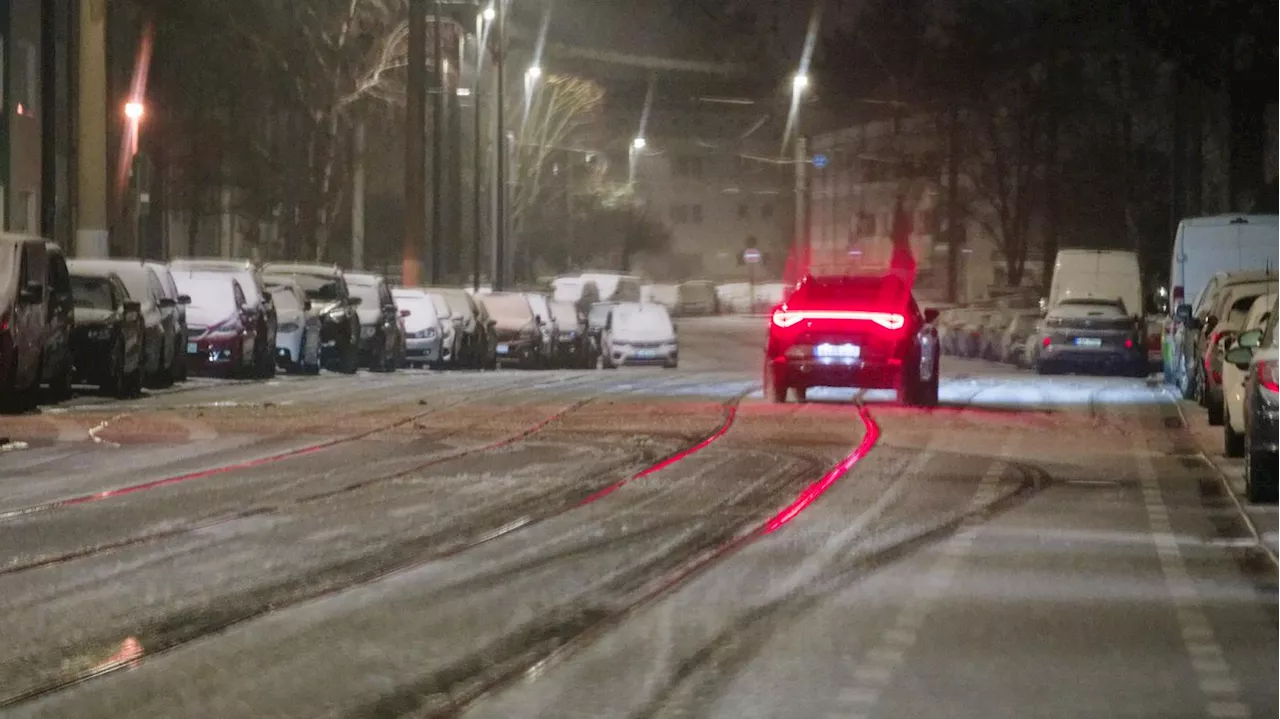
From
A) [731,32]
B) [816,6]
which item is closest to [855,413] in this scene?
[816,6]

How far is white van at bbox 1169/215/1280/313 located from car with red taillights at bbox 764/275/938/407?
11.6 m

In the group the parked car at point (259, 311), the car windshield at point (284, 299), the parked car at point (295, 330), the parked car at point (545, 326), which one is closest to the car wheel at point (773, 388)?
the parked car at point (259, 311)

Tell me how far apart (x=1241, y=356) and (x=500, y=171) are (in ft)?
150

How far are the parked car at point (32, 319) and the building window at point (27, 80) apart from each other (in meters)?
24.1

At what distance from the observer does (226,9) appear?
58.9m

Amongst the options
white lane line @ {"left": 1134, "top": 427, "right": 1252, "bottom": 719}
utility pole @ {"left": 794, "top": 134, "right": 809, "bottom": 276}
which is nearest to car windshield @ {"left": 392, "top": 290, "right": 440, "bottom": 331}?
utility pole @ {"left": 794, "top": 134, "right": 809, "bottom": 276}

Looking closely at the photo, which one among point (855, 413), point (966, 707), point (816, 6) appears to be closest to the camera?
point (966, 707)

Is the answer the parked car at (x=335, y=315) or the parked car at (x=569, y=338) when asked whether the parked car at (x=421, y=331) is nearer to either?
the parked car at (x=335, y=315)

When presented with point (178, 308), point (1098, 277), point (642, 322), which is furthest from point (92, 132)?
point (1098, 277)

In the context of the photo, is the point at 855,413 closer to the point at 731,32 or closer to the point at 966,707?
the point at 966,707

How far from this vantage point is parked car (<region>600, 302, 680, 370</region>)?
50062 mm

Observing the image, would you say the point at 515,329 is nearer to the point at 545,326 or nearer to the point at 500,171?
the point at 545,326

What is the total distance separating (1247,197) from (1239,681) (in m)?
53.4

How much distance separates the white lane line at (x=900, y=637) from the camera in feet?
25.6
